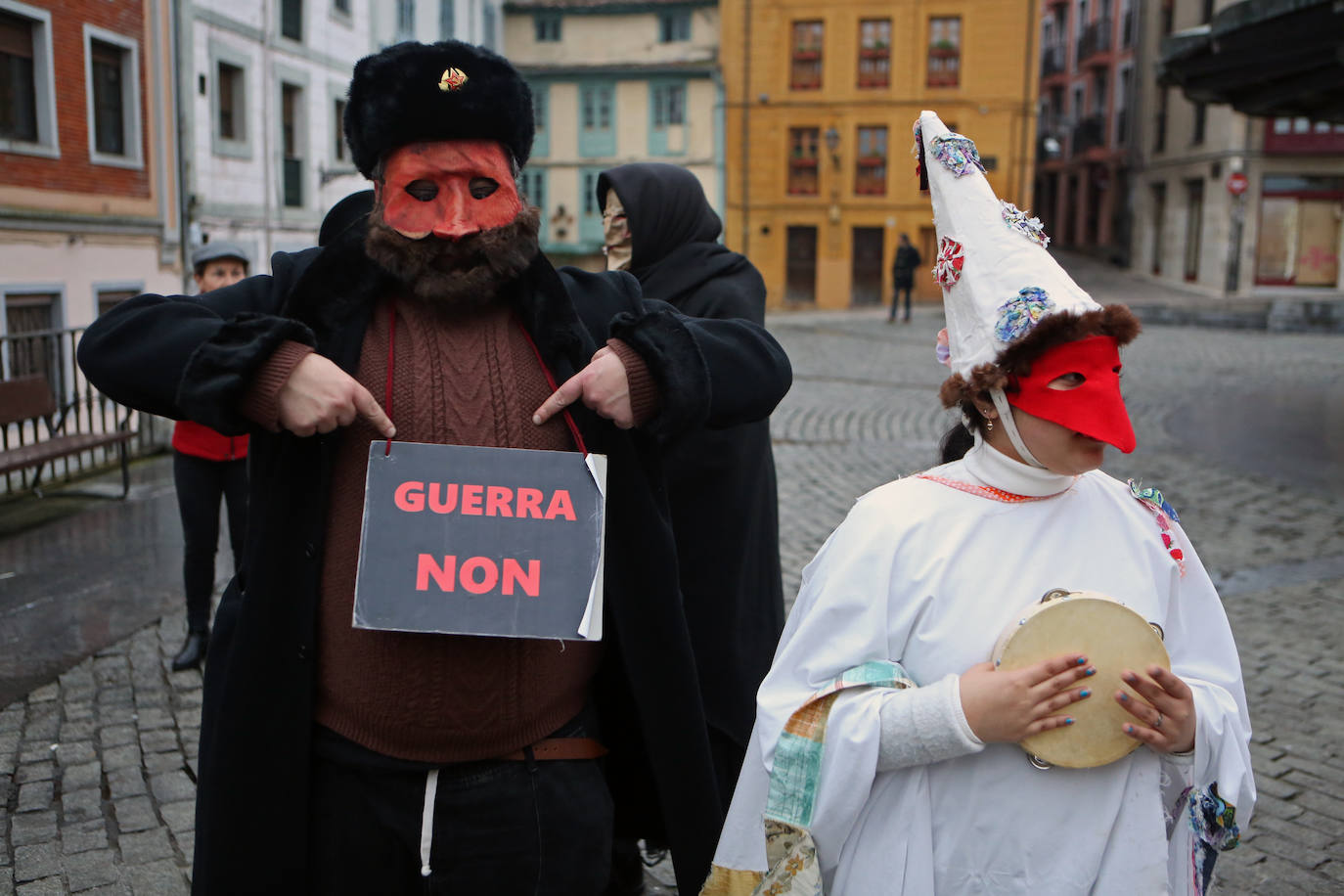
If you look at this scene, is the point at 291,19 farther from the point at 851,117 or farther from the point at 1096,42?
the point at 1096,42

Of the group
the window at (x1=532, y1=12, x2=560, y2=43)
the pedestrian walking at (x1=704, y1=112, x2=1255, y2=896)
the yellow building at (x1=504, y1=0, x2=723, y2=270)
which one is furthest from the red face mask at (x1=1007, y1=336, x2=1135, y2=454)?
the window at (x1=532, y1=12, x2=560, y2=43)

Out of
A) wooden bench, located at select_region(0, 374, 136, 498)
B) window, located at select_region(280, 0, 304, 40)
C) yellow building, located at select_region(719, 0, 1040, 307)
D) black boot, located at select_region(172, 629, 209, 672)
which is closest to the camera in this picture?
black boot, located at select_region(172, 629, 209, 672)

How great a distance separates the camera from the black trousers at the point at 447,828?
6.84ft

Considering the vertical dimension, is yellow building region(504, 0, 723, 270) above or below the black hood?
above

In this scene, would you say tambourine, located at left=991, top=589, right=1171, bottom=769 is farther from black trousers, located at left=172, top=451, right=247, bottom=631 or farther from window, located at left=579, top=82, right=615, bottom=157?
window, located at left=579, top=82, right=615, bottom=157

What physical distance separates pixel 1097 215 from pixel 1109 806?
46534 mm

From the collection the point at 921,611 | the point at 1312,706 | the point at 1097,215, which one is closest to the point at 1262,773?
the point at 1312,706

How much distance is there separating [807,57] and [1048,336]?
3697 centimetres

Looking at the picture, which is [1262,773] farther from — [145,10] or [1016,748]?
[145,10]

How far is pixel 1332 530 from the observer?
8.03 m

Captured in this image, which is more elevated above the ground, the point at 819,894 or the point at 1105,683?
the point at 1105,683


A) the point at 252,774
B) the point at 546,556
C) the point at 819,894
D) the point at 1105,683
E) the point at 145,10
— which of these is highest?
the point at 145,10

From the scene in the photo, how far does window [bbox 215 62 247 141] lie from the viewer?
20.3 metres

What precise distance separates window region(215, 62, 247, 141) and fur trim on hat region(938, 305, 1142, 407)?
67.0ft
